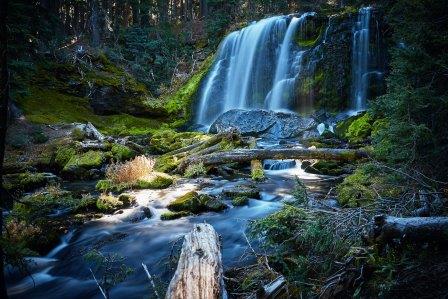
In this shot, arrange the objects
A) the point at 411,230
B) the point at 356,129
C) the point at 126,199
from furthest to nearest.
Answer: the point at 356,129, the point at 126,199, the point at 411,230

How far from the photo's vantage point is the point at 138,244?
6535 mm

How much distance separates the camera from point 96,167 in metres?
12.3

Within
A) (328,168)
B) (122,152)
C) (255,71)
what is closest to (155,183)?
(122,152)

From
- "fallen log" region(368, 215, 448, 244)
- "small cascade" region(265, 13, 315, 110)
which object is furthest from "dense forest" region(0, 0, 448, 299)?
"small cascade" region(265, 13, 315, 110)

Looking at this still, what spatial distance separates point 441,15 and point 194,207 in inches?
215

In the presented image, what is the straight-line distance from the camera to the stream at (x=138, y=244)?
519 centimetres

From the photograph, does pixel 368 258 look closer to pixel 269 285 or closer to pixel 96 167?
pixel 269 285

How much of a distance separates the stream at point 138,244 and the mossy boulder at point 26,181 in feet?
10.1

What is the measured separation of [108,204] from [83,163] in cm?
454

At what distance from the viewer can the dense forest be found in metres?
3.52

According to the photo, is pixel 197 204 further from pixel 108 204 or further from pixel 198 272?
pixel 198 272

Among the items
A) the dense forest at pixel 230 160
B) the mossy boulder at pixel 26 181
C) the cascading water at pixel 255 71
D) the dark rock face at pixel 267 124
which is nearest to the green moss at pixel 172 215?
the dense forest at pixel 230 160

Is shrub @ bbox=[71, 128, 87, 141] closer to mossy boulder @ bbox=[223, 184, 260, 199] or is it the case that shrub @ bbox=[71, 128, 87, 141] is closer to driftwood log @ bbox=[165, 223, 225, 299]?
mossy boulder @ bbox=[223, 184, 260, 199]

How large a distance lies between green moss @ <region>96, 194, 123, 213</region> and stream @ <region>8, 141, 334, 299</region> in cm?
28
